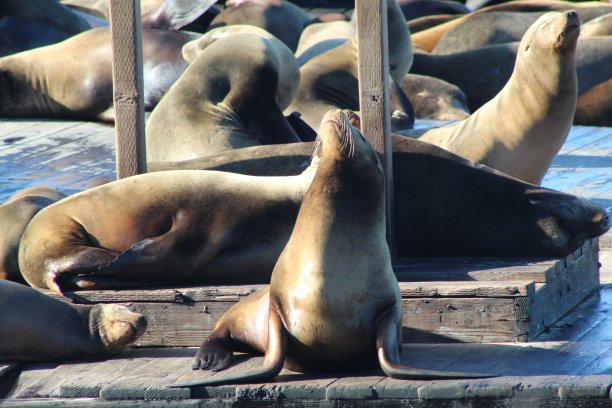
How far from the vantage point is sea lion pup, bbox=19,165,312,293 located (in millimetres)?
4582

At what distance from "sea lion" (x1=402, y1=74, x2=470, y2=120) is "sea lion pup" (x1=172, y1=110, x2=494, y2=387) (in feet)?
19.8

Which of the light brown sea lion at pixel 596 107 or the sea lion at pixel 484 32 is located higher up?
the sea lion at pixel 484 32

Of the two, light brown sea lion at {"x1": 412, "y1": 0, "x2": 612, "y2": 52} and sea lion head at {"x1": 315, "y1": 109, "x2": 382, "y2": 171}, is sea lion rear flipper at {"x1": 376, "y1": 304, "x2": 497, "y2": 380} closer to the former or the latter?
sea lion head at {"x1": 315, "y1": 109, "x2": 382, "y2": 171}

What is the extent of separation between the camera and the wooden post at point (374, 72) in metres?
4.79


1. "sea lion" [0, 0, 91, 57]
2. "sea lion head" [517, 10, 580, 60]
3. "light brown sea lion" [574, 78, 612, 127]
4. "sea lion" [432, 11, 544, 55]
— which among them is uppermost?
"sea lion head" [517, 10, 580, 60]

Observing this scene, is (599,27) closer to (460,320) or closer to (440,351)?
(460,320)

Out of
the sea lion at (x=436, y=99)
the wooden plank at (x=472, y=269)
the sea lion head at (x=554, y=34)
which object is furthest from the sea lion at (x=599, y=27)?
the wooden plank at (x=472, y=269)

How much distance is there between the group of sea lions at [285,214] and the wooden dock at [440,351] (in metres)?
0.09

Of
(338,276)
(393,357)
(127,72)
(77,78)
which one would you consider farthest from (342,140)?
(77,78)

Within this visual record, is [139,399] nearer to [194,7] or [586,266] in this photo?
[586,266]

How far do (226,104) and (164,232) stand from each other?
8.99 ft

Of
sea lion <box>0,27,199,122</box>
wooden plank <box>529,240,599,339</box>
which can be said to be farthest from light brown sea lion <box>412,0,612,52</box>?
wooden plank <box>529,240,599,339</box>

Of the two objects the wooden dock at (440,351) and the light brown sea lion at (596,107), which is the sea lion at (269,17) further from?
the wooden dock at (440,351)

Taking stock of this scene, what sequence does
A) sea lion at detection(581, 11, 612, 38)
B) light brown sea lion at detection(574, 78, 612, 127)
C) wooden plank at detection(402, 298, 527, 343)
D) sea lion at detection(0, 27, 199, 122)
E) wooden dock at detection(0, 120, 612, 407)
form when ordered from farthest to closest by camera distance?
1. sea lion at detection(581, 11, 612, 38)
2. light brown sea lion at detection(574, 78, 612, 127)
3. sea lion at detection(0, 27, 199, 122)
4. wooden plank at detection(402, 298, 527, 343)
5. wooden dock at detection(0, 120, 612, 407)
